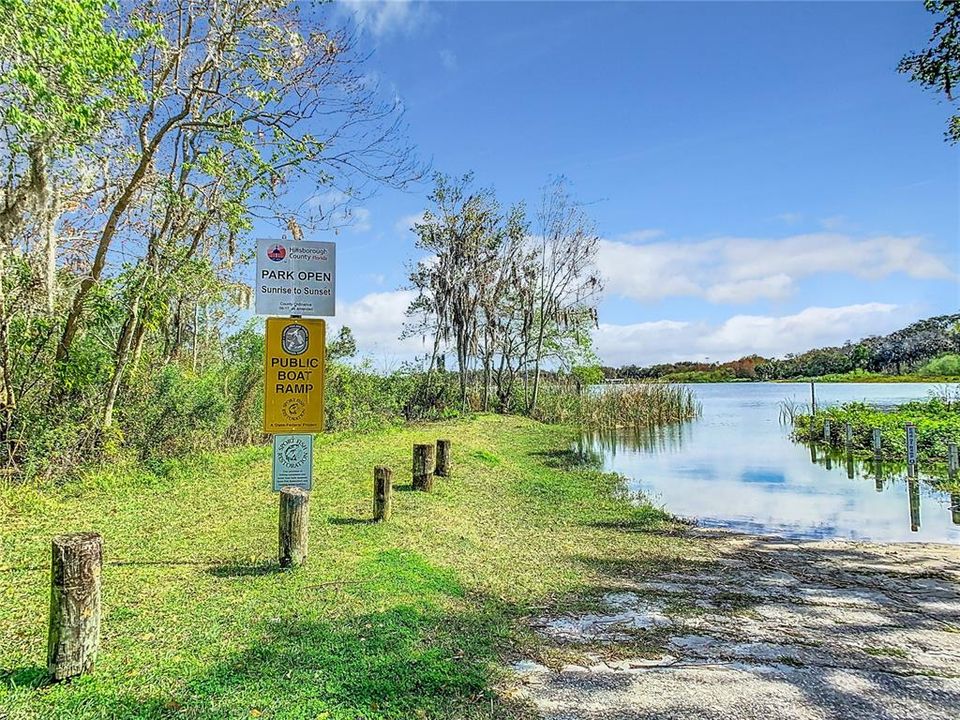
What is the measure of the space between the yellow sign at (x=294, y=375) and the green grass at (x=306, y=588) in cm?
114

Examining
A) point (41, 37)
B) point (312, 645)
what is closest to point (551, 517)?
Answer: point (312, 645)

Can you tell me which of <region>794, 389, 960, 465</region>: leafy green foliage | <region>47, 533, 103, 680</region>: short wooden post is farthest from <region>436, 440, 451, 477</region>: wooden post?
<region>794, 389, 960, 465</region>: leafy green foliage

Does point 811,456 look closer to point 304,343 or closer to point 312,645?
point 304,343

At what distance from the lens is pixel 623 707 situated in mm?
3049

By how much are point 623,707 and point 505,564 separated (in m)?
2.73

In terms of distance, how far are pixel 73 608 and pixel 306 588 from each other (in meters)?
1.71

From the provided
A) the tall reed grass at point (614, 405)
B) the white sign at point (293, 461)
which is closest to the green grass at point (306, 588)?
the white sign at point (293, 461)

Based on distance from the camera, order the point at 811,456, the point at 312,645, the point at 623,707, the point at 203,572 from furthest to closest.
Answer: the point at 811,456
the point at 203,572
the point at 312,645
the point at 623,707

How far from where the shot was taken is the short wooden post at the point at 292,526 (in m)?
5.17

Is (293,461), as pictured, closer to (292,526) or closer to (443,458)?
(292,526)

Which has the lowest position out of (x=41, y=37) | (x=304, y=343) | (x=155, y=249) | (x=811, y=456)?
(x=811, y=456)

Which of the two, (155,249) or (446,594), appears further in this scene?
(155,249)

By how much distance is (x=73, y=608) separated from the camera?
320 centimetres

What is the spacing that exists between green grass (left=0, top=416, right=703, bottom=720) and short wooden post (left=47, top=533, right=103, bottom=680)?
95 mm
